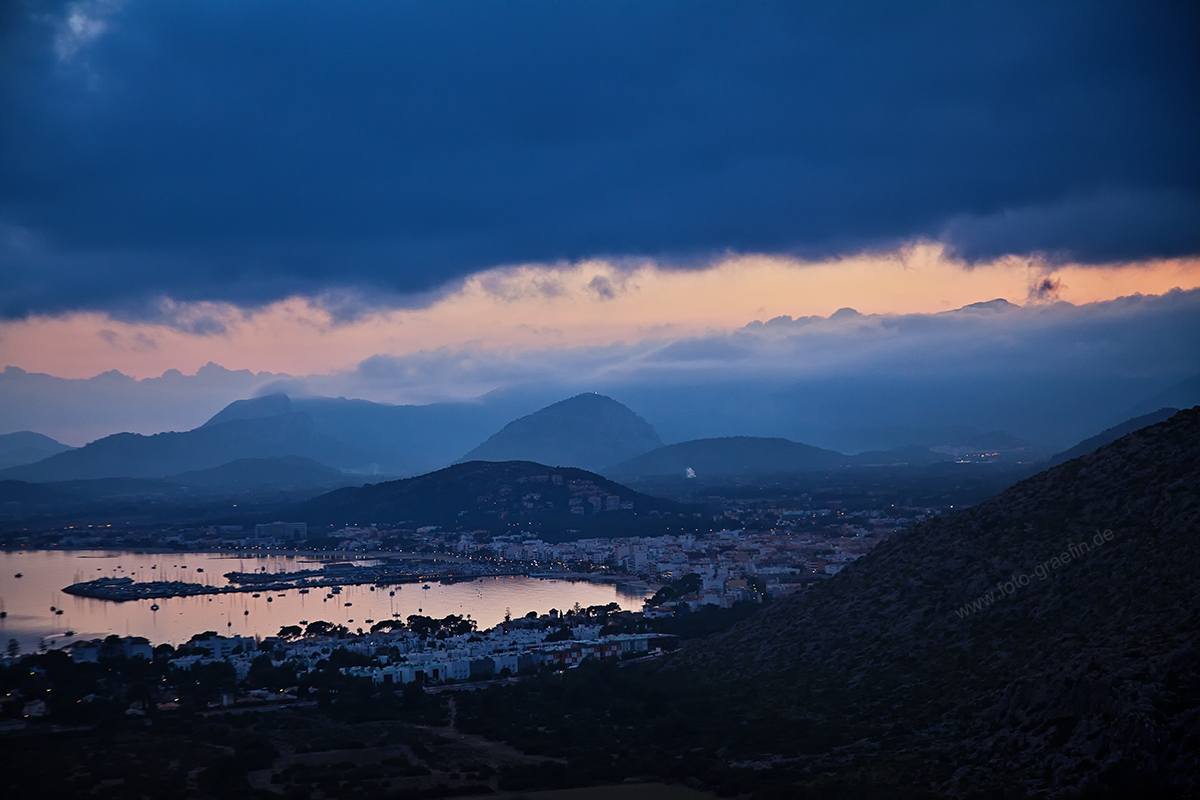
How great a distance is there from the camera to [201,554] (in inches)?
3969


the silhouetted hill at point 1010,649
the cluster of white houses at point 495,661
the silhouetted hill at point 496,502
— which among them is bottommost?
the cluster of white houses at point 495,661

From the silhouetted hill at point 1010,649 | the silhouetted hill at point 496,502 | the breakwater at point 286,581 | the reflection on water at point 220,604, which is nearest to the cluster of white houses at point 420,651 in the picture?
the silhouetted hill at point 1010,649

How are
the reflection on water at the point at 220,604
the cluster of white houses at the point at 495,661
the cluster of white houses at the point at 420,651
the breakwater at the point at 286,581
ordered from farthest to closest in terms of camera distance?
the breakwater at the point at 286,581, the reflection on water at the point at 220,604, the cluster of white houses at the point at 420,651, the cluster of white houses at the point at 495,661

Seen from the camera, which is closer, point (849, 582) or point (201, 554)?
point (849, 582)

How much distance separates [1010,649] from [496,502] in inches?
4187

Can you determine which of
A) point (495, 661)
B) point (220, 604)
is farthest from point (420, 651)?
point (220, 604)

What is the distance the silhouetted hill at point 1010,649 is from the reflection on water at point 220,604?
28.4 meters

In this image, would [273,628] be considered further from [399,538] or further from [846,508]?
[846,508]

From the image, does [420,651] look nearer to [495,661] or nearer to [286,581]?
[495,661]

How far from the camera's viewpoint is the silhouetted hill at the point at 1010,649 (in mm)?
20344

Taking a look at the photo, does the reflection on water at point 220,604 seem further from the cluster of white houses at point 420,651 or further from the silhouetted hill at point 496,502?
the silhouetted hill at point 496,502

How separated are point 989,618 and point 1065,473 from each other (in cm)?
848

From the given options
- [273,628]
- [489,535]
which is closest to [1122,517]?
[273,628]

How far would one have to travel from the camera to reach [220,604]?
2682 inches
